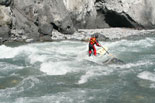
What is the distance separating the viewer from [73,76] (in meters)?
13.0

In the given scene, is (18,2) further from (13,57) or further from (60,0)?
(13,57)

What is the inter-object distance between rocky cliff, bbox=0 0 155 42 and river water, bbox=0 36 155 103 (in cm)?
509

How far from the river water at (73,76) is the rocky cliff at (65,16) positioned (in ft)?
16.7

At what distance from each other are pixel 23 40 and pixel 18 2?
186 inches

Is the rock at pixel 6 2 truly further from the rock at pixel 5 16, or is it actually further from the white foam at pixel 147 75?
the white foam at pixel 147 75

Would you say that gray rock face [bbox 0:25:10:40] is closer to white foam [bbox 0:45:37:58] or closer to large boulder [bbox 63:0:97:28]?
white foam [bbox 0:45:37:58]

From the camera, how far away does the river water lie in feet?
34.4

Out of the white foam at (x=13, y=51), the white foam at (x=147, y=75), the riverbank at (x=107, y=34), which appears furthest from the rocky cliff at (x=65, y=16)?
the white foam at (x=147, y=75)

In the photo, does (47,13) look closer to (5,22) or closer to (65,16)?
(65,16)

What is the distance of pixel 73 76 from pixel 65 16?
561 inches

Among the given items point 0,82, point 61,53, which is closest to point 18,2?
point 61,53

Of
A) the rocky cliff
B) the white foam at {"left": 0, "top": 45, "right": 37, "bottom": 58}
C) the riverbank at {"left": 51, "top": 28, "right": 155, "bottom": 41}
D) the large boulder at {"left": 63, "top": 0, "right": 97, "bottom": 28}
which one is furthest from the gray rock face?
the large boulder at {"left": 63, "top": 0, "right": 97, "bottom": 28}

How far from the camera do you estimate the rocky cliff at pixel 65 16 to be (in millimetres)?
23820

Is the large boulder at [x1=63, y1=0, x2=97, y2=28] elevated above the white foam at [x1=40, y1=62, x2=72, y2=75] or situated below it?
above
